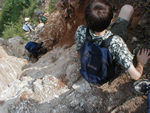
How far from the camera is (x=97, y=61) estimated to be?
1648 mm

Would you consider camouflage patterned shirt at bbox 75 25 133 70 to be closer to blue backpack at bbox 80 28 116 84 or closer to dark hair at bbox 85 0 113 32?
blue backpack at bbox 80 28 116 84

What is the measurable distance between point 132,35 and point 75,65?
1.20 m

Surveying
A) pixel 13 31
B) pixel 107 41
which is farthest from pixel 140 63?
pixel 13 31

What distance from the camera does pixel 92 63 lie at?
5.54 ft

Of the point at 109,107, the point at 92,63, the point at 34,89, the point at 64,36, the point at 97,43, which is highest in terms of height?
the point at 97,43

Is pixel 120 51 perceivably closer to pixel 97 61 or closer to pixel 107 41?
pixel 107 41

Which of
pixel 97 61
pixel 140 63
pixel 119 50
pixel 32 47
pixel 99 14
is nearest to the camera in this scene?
pixel 99 14

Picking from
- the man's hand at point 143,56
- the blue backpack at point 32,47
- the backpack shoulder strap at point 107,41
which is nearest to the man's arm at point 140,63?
the man's hand at point 143,56

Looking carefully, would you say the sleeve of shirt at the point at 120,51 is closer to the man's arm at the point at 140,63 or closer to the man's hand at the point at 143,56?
the man's arm at the point at 140,63

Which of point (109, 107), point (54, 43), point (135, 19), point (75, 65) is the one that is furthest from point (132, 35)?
point (54, 43)

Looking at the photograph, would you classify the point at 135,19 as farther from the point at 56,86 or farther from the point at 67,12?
the point at 56,86

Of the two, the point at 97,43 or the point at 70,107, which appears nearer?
the point at 97,43

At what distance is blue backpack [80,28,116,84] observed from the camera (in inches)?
62.9

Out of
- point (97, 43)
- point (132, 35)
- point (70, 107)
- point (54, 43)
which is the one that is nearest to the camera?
point (97, 43)
